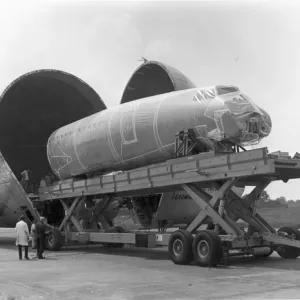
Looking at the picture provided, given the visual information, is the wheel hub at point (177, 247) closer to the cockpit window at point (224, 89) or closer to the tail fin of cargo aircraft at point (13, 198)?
the cockpit window at point (224, 89)

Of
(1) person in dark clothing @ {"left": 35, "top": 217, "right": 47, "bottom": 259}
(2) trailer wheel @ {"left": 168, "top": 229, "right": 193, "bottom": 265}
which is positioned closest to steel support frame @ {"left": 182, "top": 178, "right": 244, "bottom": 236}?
(2) trailer wheel @ {"left": 168, "top": 229, "right": 193, "bottom": 265}

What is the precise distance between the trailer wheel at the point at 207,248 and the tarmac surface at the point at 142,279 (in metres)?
0.19

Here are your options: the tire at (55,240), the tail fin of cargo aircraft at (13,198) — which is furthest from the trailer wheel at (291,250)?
the tail fin of cargo aircraft at (13,198)

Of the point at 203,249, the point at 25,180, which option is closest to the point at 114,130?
the point at 203,249

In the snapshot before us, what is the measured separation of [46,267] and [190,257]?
135 inches

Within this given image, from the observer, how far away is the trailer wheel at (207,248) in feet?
34.1

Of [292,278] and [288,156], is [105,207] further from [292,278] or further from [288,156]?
[292,278]

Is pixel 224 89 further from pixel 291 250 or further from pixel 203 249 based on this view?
pixel 291 250

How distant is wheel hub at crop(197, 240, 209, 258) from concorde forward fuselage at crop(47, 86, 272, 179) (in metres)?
2.62

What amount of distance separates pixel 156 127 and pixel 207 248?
12.4 ft

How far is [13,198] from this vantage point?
1781 centimetres

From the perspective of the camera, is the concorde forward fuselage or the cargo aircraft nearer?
the concorde forward fuselage

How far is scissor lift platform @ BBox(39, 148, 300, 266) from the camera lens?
10.5 metres

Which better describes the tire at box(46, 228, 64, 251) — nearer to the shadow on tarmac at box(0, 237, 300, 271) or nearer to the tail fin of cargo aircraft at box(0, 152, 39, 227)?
the shadow on tarmac at box(0, 237, 300, 271)
